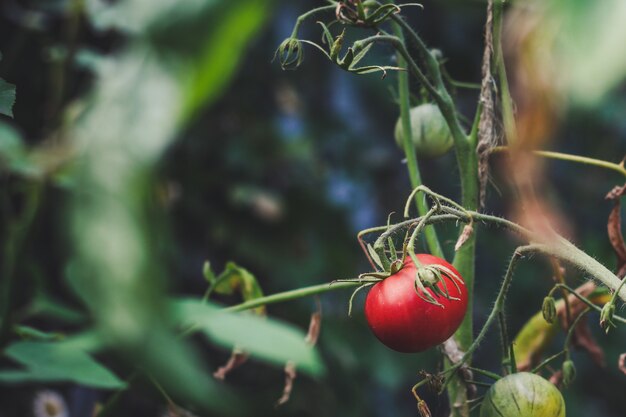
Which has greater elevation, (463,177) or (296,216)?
(463,177)

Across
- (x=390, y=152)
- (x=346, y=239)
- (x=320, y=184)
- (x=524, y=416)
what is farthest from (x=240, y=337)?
(x=390, y=152)

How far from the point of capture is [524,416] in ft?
1.83

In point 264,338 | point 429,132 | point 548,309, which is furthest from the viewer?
point 429,132

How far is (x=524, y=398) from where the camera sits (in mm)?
561

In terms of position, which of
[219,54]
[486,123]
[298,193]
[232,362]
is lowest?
[298,193]

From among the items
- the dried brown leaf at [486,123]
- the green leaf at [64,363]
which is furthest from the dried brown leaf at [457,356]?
the green leaf at [64,363]

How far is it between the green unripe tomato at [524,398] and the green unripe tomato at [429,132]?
25cm

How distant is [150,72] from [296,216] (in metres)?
1.77

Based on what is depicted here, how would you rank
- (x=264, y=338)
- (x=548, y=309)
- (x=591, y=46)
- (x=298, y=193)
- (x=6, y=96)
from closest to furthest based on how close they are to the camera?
(x=591, y=46) < (x=264, y=338) < (x=6, y=96) < (x=548, y=309) < (x=298, y=193)

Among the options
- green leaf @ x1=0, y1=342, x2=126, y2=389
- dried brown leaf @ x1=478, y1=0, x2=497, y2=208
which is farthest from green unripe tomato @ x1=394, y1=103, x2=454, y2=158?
green leaf @ x1=0, y1=342, x2=126, y2=389

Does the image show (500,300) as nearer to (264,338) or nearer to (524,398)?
(524,398)

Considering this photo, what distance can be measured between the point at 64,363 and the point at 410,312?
0.78 ft

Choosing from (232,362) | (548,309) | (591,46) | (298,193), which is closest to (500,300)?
(548,309)

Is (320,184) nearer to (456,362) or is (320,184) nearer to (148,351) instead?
(456,362)
